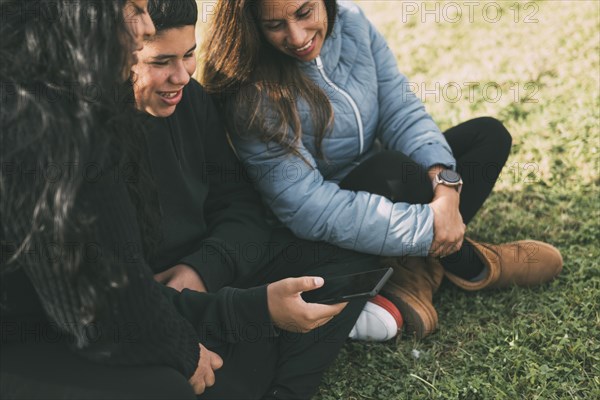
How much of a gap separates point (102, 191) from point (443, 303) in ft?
5.46

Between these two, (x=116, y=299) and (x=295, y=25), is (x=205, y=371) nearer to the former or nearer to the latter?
(x=116, y=299)

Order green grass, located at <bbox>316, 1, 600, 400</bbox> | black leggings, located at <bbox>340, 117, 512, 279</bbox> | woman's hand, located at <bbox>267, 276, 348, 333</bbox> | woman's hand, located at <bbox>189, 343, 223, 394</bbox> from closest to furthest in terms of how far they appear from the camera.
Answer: woman's hand, located at <bbox>189, 343, 223, 394</bbox> < woman's hand, located at <bbox>267, 276, 348, 333</bbox> < green grass, located at <bbox>316, 1, 600, 400</bbox> < black leggings, located at <bbox>340, 117, 512, 279</bbox>

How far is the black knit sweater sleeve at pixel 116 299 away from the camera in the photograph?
64.2 inches

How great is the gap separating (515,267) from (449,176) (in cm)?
43

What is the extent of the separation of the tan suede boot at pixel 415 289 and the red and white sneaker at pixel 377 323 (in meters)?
0.04

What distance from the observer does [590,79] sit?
437 centimetres

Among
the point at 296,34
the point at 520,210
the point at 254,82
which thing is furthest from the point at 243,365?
the point at 520,210

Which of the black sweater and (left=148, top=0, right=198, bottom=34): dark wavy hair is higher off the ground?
(left=148, top=0, right=198, bottom=34): dark wavy hair

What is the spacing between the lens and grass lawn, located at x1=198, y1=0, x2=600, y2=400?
250 centimetres

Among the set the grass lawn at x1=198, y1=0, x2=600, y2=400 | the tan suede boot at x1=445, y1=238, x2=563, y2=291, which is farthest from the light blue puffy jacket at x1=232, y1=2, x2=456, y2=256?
the grass lawn at x1=198, y1=0, x2=600, y2=400

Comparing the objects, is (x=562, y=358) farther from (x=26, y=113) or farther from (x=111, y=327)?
(x=26, y=113)

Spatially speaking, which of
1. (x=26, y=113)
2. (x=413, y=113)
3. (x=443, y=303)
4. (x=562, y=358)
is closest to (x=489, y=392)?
(x=562, y=358)

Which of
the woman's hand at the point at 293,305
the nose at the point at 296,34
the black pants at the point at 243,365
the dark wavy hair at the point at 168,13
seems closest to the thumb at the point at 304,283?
the woman's hand at the point at 293,305

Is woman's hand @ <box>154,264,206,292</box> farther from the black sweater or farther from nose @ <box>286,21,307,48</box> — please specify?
nose @ <box>286,21,307,48</box>
